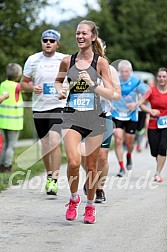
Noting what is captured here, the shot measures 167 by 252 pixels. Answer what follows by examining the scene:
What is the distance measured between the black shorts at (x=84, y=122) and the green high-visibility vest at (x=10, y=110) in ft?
16.9

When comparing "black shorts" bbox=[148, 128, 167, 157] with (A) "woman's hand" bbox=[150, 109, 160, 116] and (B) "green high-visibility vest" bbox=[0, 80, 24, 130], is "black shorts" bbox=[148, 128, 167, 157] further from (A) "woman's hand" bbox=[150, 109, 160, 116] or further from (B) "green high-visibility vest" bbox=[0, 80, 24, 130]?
(B) "green high-visibility vest" bbox=[0, 80, 24, 130]

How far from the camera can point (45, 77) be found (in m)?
10.2

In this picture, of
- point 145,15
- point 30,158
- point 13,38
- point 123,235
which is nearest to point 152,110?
point 30,158

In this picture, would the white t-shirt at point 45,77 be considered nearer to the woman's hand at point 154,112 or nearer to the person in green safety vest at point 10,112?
the woman's hand at point 154,112

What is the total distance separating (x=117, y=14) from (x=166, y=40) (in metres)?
3.30

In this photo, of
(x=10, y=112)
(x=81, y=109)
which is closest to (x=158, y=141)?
(x=10, y=112)

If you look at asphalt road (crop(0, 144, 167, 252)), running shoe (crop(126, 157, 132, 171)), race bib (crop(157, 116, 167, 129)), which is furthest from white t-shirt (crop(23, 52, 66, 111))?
running shoe (crop(126, 157, 132, 171))

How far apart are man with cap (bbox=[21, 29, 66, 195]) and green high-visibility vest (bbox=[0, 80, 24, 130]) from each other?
2.57 meters

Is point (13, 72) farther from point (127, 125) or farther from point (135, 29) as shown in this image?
point (135, 29)

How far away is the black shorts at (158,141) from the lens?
12328mm

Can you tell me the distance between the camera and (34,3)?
1789 centimetres

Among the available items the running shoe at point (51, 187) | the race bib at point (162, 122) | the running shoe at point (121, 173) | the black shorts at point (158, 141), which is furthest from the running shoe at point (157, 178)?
the running shoe at point (51, 187)

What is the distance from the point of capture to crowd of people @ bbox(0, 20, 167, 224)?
7.75 meters

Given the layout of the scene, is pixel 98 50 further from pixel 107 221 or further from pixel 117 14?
pixel 117 14
